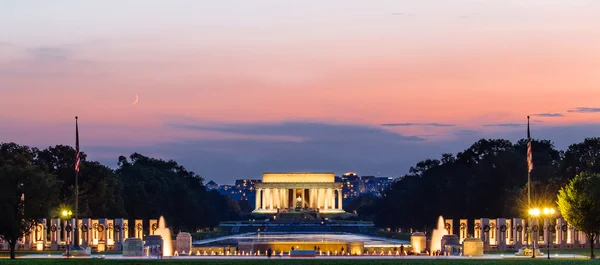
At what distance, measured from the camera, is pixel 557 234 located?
303 feet

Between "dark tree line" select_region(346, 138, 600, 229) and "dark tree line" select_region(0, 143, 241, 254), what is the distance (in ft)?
95.3

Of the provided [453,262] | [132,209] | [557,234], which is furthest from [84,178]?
[453,262]

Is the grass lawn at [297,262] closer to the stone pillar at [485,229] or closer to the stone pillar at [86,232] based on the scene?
the stone pillar at [86,232]

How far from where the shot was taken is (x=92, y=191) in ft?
367

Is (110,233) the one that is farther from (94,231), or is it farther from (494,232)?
(494,232)

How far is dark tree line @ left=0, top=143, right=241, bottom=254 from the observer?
76.9 metres

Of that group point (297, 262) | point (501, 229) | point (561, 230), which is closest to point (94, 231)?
point (297, 262)

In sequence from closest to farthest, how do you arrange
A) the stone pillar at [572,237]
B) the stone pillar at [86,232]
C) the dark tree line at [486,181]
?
the stone pillar at [86,232], the stone pillar at [572,237], the dark tree line at [486,181]

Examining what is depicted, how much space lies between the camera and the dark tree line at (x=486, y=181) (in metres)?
117

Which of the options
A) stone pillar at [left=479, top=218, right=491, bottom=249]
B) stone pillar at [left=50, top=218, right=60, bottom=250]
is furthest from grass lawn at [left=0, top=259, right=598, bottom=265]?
stone pillar at [left=479, top=218, right=491, bottom=249]

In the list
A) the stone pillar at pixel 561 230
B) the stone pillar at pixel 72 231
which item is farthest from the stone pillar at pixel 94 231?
the stone pillar at pixel 561 230

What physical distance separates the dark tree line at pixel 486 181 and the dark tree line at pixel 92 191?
29044 mm

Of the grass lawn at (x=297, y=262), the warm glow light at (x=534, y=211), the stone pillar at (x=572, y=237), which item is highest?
the warm glow light at (x=534, y=211)

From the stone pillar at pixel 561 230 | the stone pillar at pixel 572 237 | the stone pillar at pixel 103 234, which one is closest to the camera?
the stone pillar at pixel 103 234
